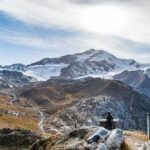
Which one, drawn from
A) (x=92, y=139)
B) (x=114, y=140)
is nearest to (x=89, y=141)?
(x=92, y=139)

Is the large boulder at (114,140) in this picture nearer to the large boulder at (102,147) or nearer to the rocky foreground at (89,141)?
the rocky foreground at (89,141)

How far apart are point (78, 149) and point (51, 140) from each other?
841cm

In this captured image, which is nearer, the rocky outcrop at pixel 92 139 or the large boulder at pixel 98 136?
the rocky outcrop at pixel 92 139

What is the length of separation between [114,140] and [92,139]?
6.94 feet

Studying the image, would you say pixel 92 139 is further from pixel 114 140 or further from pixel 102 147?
pixel 102 147

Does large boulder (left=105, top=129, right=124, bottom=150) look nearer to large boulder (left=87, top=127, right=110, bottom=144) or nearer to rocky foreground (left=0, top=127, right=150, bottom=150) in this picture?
rocky foreground (left=0, top=127, right=150, bottom=150)

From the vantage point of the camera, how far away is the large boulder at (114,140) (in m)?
34.7

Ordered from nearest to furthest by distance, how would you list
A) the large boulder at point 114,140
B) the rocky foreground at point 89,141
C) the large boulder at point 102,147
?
the large boulder at point 102,147 < the large boulder at point 114,140 < the rocky foreground at point 89,141

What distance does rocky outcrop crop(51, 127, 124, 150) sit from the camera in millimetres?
34812

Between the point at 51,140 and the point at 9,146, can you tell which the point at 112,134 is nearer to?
the point at 51,140

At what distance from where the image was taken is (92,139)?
36156mm

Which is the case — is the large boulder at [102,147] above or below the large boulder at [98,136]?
below

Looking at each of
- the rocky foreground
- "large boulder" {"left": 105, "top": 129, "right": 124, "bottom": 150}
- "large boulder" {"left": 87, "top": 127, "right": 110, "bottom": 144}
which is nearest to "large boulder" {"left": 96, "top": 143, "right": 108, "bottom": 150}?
the rocky foreground

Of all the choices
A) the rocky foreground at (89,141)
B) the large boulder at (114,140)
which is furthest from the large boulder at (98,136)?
the large boulder at (114,140)
